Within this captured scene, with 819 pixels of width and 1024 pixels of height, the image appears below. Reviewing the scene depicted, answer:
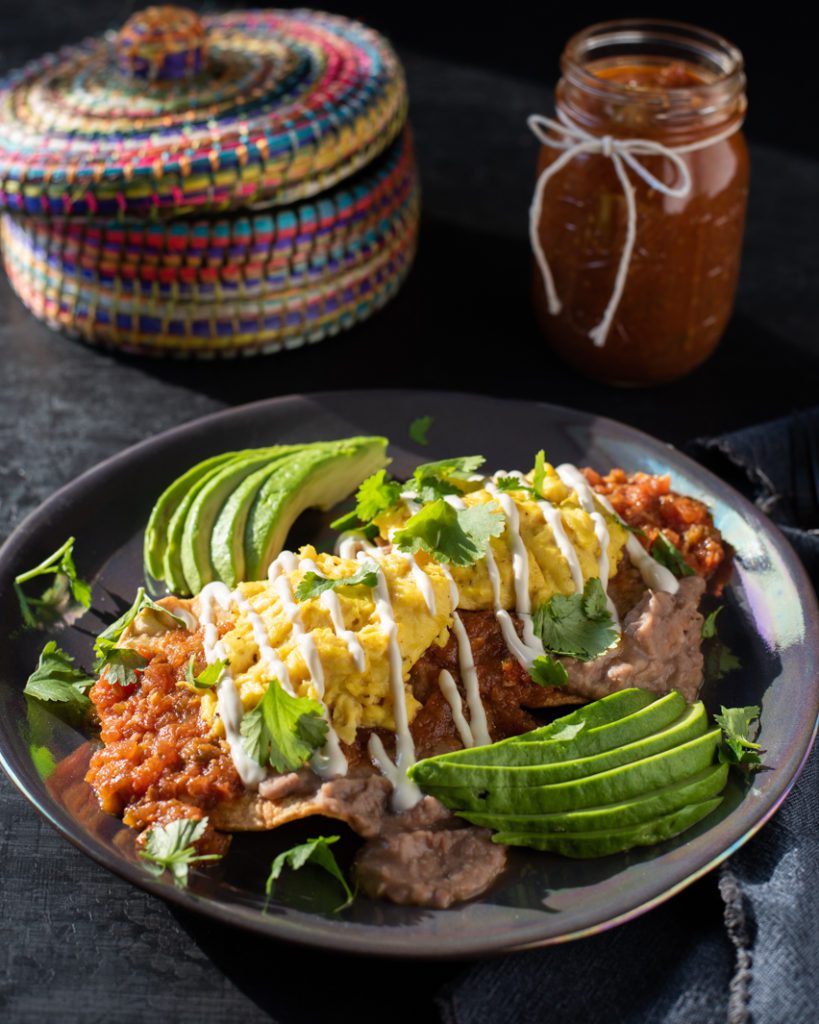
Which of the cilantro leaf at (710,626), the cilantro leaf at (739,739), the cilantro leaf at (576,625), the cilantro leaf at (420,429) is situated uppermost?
the cilantro leaf at (576,625)

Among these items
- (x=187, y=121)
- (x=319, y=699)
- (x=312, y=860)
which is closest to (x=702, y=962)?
(x=312, y=860)

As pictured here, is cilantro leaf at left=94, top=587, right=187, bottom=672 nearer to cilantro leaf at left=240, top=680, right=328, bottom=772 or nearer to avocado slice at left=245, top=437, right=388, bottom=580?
avocado slice at left=245, top=437, right=388, bottom=580

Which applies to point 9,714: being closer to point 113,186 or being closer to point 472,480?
point 472,480

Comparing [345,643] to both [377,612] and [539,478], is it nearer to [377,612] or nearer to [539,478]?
[377,612]

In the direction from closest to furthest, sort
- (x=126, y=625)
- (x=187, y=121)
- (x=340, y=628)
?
(x=340, y=628), (x=126, y=625), (x=187, y=121)

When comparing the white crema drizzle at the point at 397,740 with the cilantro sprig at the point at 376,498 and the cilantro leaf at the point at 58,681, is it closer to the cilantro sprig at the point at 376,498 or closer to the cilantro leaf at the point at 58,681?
the cilantro sprig at the point at 376,498

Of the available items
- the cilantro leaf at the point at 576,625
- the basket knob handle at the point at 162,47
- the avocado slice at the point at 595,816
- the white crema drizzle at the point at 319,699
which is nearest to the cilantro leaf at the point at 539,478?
the cilantro leaf at the point at 576,625
